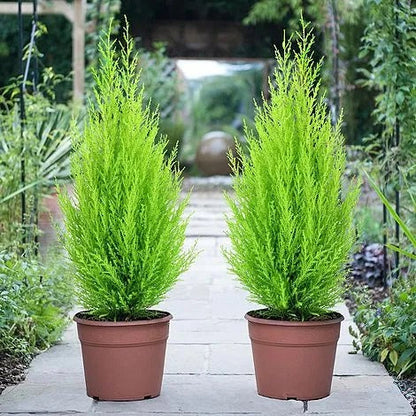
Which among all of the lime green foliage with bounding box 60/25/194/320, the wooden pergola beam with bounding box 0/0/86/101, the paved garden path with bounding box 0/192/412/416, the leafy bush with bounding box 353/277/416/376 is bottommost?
the paved garden path with bounding box 0/192/412/416

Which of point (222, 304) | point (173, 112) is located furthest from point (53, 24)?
point (222, 304)

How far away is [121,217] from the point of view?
9.93 feet

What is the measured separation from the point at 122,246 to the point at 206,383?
74 centimetres

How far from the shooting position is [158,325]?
303cm

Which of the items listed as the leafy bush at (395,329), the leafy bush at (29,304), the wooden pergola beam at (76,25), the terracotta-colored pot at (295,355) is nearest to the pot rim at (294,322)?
the terracotta-colored pot at (295,355)

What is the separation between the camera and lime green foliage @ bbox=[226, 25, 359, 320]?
2.98 metres

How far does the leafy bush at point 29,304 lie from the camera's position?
3572 millimetres

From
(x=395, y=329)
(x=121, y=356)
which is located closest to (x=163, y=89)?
A: (x=395, y=329)

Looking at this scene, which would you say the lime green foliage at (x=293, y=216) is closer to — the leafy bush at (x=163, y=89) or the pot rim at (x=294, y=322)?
the pot rim at (x=294, y=322)

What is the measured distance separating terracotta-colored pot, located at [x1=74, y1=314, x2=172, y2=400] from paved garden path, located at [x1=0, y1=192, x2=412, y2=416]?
0.17 ft

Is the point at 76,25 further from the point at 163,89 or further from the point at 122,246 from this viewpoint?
the point at 122,246

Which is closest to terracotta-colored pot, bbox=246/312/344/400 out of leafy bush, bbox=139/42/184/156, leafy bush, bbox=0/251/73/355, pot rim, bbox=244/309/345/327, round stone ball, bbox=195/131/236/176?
pot rim, bbox=244/309/345/327

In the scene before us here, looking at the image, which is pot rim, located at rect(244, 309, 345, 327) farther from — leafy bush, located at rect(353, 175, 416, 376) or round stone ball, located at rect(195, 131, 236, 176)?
round stone ball, located at rect(195, 131, 236, 176)

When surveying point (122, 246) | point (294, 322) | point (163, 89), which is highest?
point (163, 89)
